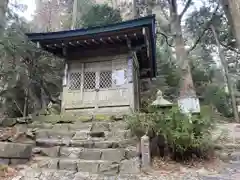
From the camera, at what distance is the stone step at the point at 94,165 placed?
422 centimetres

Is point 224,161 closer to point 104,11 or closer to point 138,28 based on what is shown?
point 138,28

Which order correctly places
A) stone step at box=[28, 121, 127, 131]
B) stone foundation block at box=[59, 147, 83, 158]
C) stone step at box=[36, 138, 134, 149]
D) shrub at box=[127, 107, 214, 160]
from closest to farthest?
1. shrub at box=[127, 107, 214, 160]
2. stone foundation block at box=[59, 147, 83, 158]
3. stone step at box=[36, 138, 134, 149]
4. stone step at box=[28, 121, 127, 131]

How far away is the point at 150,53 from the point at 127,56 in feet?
4.50

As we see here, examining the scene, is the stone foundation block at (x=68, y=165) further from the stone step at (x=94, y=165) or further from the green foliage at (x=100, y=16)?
the green foliage at (x=100, y=16)

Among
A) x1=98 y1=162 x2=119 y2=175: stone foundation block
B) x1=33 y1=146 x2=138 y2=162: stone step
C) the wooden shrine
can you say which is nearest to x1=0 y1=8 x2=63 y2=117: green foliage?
the wooden shrine

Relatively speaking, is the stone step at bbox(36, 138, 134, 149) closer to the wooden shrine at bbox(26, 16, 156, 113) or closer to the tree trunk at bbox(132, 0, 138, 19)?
the wooden shrine at bbox(26, 16, 156, 113)

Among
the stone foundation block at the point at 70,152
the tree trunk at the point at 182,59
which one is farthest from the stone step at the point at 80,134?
the tree trunk at the point at 182,59

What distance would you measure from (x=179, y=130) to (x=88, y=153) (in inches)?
82.9

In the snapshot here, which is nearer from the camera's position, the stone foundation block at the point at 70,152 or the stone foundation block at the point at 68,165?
the stone foundation block at the point at 68,165

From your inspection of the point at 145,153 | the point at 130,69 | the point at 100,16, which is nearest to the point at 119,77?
the point at 130,69

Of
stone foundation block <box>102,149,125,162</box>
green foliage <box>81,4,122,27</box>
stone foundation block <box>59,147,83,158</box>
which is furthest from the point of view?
green foliage <box>81,4,122,27</box>

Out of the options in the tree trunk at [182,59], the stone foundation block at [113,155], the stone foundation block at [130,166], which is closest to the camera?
the stone foundation block at [130,166]

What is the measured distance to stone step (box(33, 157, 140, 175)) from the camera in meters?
4.22

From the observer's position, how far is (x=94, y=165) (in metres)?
4.34
